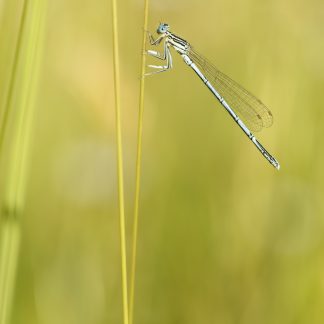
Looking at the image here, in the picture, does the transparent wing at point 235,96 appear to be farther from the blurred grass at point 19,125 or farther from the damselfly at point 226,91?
the blurred grass at point 19,125

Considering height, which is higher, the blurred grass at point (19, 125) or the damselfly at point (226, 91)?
the damselfly at point (226, 91)

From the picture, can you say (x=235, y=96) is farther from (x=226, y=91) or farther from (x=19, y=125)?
(x=19, y=125)

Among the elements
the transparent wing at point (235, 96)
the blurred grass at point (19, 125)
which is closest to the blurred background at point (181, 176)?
the transparent wing at point (235, 96)

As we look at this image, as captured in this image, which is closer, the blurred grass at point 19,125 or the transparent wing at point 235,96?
the blurred grass at point 19,125

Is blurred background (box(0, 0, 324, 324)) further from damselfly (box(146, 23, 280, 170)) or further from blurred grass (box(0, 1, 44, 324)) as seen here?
blurred grass (box(0, 1, 44, 324))

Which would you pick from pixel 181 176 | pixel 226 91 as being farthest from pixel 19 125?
pixel 226 91

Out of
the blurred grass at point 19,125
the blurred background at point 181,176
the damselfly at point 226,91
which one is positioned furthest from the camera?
the damselfly at point 226,91

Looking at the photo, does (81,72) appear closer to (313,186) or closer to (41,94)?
(41,94)

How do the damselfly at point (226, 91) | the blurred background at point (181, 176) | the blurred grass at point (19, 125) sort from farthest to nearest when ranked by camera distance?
1. the damselfly at point (226, 91)
2. the blurred background at point (181, 176)
3. the blurred grass at point (19, 125)
